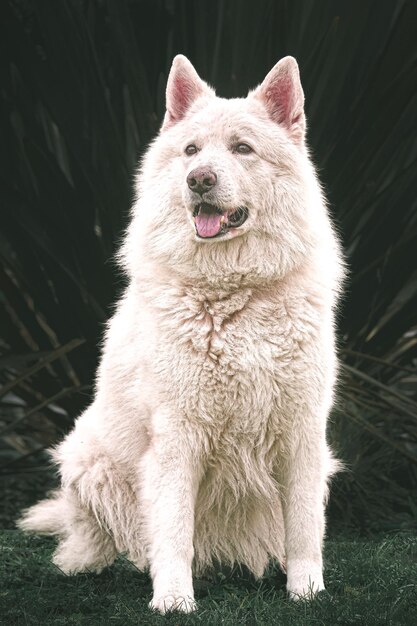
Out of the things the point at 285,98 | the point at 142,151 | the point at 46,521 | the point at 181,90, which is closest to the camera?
the point at 285,98

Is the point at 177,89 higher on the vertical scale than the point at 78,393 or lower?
higher

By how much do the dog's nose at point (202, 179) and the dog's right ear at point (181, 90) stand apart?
0.56 meters

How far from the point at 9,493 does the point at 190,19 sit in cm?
327

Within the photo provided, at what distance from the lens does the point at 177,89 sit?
4.01 m

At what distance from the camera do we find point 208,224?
3.67 metres

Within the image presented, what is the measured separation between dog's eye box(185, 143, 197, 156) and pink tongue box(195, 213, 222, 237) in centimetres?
28

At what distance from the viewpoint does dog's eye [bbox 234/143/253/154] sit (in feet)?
12.3

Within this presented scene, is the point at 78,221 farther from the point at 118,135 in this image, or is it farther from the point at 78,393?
the point at 78,393

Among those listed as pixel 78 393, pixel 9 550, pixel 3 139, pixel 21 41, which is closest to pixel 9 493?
pixel 78 393

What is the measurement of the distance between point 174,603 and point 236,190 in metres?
1.55

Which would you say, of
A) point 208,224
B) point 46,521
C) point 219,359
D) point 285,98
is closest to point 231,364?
point 219,359

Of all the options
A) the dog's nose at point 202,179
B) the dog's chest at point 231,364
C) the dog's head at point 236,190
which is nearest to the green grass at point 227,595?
the dog's chest at point 231,364

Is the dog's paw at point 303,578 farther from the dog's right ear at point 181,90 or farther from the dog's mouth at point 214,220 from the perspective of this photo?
the dog's right ear at point 181,90

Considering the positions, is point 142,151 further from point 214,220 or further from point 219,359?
point 219,359
